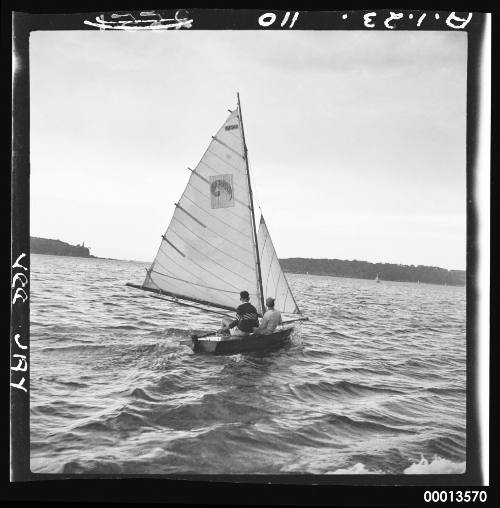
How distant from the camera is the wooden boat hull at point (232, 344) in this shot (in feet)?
35.9

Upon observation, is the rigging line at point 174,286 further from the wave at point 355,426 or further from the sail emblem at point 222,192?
the wave at point 355,426

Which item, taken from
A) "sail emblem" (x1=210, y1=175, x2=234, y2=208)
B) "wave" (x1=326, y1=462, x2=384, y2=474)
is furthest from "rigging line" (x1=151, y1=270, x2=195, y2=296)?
"wave" (x1=326, y1=462, x2=384, y2=474)

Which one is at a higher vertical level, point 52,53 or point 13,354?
point 52,53

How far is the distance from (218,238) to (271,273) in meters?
2.14

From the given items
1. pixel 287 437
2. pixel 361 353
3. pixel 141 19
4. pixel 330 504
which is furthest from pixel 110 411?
pixel 361 353

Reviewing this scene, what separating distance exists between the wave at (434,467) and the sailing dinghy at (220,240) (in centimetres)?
520

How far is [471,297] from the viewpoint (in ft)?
23.0

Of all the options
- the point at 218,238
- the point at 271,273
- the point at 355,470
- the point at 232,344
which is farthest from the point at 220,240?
the point at 355,470

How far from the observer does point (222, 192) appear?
40.0ft

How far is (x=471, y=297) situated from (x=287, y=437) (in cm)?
368

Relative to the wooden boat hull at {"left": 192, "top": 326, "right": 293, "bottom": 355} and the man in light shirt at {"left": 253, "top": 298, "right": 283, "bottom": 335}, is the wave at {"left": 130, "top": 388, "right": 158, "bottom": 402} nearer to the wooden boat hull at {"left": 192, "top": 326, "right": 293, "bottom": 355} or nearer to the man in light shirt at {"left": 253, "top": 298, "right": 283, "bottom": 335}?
the wooden boat hull at {"left": 192, "top": 326, "right": 293, "bottom": 355}

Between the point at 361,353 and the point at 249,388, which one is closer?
the point at 249,388

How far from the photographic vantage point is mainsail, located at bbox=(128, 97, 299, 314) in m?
11.9
